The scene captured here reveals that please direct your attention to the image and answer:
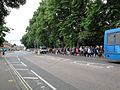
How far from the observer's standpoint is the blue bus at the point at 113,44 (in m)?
31.3

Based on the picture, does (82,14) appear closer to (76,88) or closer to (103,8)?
(103,8)

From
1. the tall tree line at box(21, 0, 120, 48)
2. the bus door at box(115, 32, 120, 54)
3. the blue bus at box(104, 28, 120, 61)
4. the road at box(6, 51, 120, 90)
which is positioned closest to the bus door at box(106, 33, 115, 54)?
the blue bus at box(104, 28, 120, 61)

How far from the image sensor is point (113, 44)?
106ft

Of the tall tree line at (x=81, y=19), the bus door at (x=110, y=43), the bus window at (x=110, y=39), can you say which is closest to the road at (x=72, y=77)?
the bus door at (x=110, y=43)

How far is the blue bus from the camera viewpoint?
31344 mm

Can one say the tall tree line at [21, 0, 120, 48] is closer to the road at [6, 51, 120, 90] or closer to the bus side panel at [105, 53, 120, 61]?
the bus side panel at [105, 53, 120, 61]

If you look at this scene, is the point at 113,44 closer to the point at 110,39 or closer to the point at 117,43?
the point at 117,43

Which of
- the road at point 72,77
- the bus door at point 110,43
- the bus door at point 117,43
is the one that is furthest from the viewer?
the bus door at point 110,43

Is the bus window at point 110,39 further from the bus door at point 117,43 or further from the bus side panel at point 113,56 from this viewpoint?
the bus side panel at point 113,56

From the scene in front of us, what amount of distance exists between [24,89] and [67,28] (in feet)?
183

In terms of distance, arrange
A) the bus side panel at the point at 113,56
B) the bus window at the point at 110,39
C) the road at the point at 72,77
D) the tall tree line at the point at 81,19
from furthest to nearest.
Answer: the tall tree line at the point at 81,19, the bus window at the point at 110,39, the bus side panel at the point at 113,56, the road at the point at 72,77

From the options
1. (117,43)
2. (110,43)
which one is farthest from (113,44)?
(110,43)

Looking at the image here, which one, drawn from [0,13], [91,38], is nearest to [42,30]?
[91,38]

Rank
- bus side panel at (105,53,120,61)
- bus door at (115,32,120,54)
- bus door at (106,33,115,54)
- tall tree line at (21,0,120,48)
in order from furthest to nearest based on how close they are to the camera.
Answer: tall tree line at (21,0,120,48) < bus door at (106,33,115,54) < bus side panel at (105,53,120,61) < bus door at (115,32,120,54)
